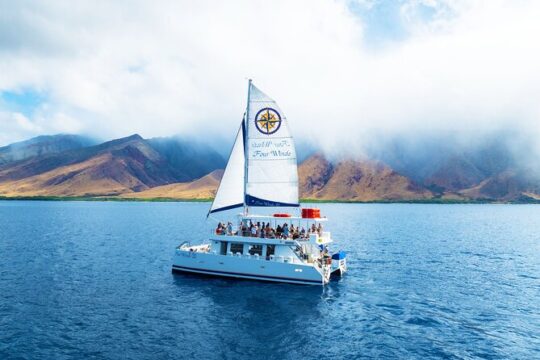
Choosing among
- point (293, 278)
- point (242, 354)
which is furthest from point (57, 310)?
point (293, 278)

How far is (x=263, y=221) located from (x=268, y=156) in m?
6.00

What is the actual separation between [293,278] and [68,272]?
2374 centimetres

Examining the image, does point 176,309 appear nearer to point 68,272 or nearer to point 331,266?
point 331,266

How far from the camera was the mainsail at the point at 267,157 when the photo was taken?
36500 mm

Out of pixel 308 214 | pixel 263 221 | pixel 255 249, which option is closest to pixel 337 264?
pixel 308 214

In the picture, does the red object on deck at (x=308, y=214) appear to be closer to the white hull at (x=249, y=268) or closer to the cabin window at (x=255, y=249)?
the white hull at (x=249, y=268)

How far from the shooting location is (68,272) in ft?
138

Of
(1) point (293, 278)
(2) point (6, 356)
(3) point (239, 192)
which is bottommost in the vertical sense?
(2) point (6, 356)

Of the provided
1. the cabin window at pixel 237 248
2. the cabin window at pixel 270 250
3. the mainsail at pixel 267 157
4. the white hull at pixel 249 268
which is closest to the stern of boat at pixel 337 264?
the white hull at pixel 249 268

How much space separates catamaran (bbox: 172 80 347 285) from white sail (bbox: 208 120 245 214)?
0.10m

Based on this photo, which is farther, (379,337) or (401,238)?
(401,238)

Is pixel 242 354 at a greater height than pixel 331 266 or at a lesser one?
lesser

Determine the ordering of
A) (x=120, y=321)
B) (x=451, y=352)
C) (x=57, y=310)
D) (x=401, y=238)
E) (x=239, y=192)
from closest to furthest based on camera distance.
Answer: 1. (x=451, y=352)
2. (x=120, y=321)
3. (x=57, y=310)
4. (x=239, y=192)
5. (x=401, y=238)

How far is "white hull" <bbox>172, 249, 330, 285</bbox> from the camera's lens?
35.5 metres
